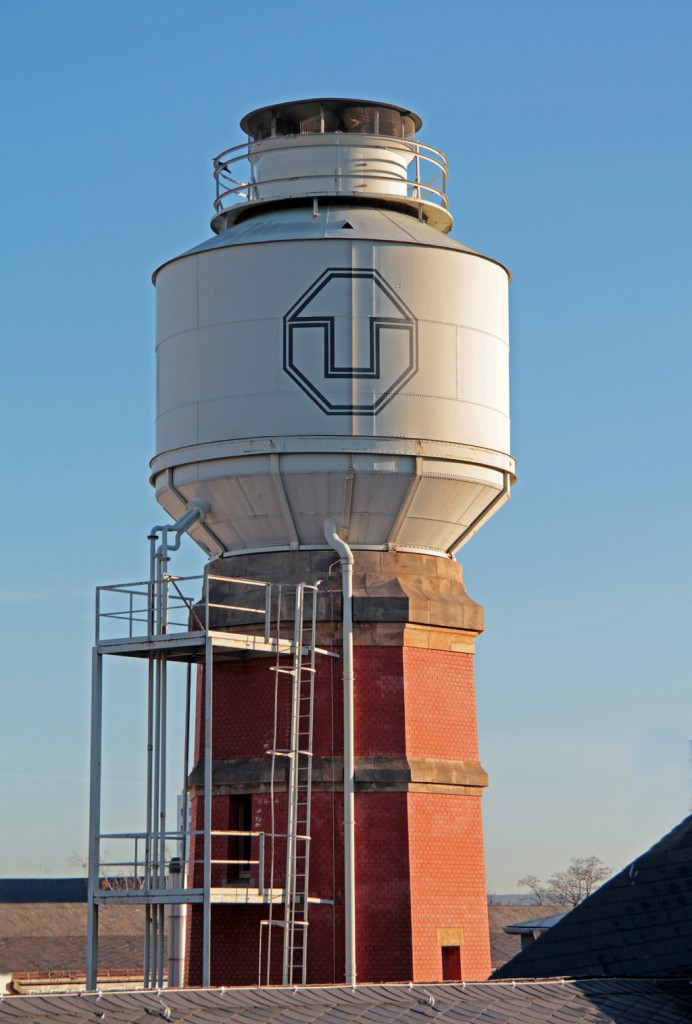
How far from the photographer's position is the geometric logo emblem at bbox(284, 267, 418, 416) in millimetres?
32406

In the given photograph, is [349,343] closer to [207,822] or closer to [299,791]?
[299,791]

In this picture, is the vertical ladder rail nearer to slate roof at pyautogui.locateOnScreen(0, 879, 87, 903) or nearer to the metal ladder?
the metal ladder

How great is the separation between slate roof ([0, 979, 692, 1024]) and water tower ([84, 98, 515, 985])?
4.53 metres

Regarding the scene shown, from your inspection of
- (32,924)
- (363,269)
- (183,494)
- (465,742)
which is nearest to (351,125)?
(363,269)

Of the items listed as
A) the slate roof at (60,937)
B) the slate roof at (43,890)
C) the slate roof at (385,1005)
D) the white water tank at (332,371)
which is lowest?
the slate roof at (385,1005)

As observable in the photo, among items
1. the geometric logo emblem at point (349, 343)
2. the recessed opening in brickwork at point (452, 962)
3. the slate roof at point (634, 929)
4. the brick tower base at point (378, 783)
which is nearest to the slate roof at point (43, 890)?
the brick tower base at point (378, 783)

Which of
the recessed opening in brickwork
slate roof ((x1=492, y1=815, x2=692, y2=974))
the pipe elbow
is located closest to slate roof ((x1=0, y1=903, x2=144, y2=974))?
the recessed opening in brickwork

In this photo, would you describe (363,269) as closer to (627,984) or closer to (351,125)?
(351,125)

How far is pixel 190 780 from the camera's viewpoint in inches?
1323

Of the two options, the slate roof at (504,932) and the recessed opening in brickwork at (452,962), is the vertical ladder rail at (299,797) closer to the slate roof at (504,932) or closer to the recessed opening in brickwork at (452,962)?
the recessed opening in brickwork at (452,962)

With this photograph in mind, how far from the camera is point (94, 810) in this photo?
31516 millimetres

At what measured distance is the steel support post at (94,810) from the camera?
30875 millimetres

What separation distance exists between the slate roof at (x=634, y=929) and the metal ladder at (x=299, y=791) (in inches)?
132

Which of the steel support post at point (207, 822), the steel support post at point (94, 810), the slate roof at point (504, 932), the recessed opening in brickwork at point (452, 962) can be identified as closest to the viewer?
the steel support post at point (207, 822)
